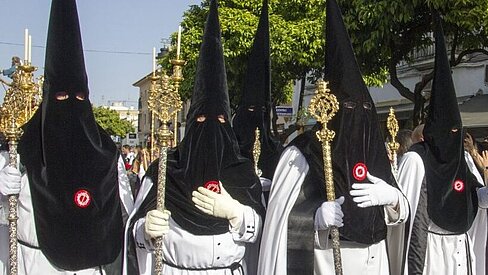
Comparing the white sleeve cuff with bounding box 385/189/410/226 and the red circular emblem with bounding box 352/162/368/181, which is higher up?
the red circular emblem with bounding box 352/162/368/181

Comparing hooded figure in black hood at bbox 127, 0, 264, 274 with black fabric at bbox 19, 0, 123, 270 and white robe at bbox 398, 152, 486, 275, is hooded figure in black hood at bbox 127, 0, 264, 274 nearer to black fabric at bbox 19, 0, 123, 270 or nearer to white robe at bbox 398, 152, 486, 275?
black fabric at bbox 19, 0, 123, 270

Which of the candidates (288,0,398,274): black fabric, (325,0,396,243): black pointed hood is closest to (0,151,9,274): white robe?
(288,0,398,274): black fabric

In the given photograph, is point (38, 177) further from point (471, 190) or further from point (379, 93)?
point (379, 93)

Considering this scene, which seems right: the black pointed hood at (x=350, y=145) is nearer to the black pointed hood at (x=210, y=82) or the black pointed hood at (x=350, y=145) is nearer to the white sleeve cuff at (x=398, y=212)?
the white sleeve cuff at (x=398, y=212)

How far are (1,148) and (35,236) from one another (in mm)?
736

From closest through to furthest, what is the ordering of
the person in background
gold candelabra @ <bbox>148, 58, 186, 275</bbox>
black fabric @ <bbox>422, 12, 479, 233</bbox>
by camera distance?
gold candelabra @ <bbox>148, 58, 186, 275</bbox>
black fabric @ <bbox>422, 12, 479, 233</bbox>
the person in background

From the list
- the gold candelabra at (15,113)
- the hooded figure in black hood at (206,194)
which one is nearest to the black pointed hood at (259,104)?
the hooded figure in black hood at (206,194)

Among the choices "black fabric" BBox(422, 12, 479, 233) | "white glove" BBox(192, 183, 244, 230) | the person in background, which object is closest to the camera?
"white glove" BBox(192, 183, 244, 230)

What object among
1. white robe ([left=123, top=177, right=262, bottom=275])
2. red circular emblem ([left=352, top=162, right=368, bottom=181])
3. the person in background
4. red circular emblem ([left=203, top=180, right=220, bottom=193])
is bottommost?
white robe ([left=123, top=177, right=262, bottom=275])

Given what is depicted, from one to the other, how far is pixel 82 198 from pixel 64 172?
202mm

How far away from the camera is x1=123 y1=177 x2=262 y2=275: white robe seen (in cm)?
441

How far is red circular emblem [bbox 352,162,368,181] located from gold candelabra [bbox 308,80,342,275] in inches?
8.3

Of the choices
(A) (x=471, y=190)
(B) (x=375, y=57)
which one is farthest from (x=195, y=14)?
(A) (x=471, y=190)

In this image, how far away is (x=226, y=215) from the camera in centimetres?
441
